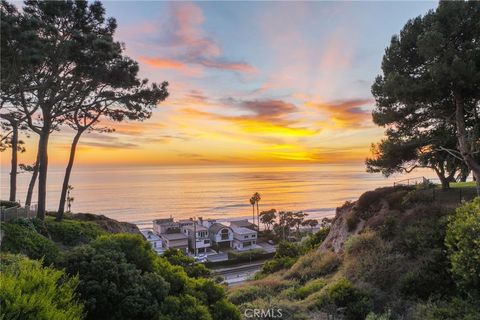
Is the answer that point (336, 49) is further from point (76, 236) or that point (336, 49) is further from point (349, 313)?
point (76, 236)

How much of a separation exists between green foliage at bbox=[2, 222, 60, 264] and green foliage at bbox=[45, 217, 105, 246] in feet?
6.50

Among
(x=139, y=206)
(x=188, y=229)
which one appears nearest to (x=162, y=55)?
(x=188, y=229)

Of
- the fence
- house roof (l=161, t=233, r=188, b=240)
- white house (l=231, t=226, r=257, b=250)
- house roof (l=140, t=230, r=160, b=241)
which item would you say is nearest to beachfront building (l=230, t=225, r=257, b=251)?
white house (l=231, t=226, r=257, b=250)

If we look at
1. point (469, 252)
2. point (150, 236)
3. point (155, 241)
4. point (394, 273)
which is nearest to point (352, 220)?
point (394, 273)

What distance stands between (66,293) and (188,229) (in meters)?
50.6

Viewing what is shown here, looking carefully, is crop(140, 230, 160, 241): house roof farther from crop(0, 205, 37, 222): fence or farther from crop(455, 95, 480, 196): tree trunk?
crop(455, 95, 480, 196): tree trunk

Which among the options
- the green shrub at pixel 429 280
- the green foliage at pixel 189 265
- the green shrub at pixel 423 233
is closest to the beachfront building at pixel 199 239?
the green foliage at pixel 189 265

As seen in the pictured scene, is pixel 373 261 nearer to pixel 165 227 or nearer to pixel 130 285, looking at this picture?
pixel 130 285

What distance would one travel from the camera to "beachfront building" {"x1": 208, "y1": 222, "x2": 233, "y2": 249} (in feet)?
177

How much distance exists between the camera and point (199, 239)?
5206cm

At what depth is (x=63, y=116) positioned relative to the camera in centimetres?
1780

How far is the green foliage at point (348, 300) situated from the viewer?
10.2m

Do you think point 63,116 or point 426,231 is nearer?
point 426,231

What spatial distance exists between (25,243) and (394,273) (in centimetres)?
1441
